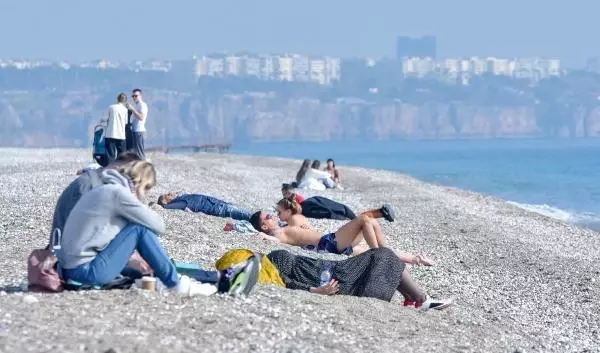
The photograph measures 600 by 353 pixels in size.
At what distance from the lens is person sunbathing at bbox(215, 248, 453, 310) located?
33.1 feet

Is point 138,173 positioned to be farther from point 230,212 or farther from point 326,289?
point 230,212

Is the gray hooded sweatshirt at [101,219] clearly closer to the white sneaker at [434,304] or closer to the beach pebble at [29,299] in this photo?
the beach pebble at [29,299]

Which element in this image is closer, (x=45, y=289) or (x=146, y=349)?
(x=146, y=349)

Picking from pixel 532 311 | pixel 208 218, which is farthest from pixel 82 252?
pixel 208 218

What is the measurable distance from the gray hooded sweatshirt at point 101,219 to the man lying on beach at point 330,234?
3.83 meters

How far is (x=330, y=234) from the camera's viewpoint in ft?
42.3

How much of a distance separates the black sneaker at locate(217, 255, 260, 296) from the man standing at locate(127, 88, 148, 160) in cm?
1130

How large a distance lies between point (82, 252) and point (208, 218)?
6369mm

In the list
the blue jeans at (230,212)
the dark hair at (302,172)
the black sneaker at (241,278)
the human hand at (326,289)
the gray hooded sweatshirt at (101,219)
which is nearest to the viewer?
the gray hooded sweatshirt at (101,219)

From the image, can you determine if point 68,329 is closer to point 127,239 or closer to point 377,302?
point 127,239

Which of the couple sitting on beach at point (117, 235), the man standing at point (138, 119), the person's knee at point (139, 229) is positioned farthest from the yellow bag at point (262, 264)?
the man standing at point (138, 119)

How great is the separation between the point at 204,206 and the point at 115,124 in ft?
14.4

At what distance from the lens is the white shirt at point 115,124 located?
768 inches

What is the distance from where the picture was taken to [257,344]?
25.6 ft
